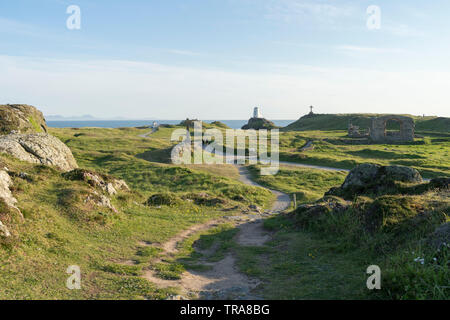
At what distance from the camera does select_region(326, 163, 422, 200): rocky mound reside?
21516 mm

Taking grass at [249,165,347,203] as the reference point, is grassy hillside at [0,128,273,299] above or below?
above

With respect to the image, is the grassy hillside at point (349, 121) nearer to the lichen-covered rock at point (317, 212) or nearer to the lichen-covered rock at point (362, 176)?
the lichen-covered rock at point (362, 176)

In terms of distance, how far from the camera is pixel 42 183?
734 inches

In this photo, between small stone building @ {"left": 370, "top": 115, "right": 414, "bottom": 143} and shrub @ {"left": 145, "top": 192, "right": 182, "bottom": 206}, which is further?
small stone building @ {"left": 370, "top": 115, "right": 414, "bottom": 143}

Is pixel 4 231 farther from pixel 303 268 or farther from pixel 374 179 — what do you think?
pixel 374 179

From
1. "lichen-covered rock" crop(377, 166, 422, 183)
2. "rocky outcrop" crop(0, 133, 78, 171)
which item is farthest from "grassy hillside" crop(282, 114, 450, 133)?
"rocky outcrop" crop(0, 133, 78, 171)

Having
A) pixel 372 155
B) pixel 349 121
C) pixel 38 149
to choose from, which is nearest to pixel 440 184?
pixel 38 149

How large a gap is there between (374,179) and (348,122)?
108028 millimetres

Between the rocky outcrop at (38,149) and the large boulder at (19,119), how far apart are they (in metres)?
5.66

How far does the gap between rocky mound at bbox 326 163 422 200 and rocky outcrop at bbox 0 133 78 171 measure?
A: 19758mm

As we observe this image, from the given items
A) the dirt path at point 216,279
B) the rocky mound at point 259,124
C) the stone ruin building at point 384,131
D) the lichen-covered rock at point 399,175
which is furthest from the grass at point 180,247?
the rocky mound at point 259,124

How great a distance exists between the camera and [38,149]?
24.4 metres

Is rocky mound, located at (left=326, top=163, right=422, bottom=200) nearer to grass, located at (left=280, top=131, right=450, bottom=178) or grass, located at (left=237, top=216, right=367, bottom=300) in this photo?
grass, located at (left=237, top=216, right=367, bottom=300)
